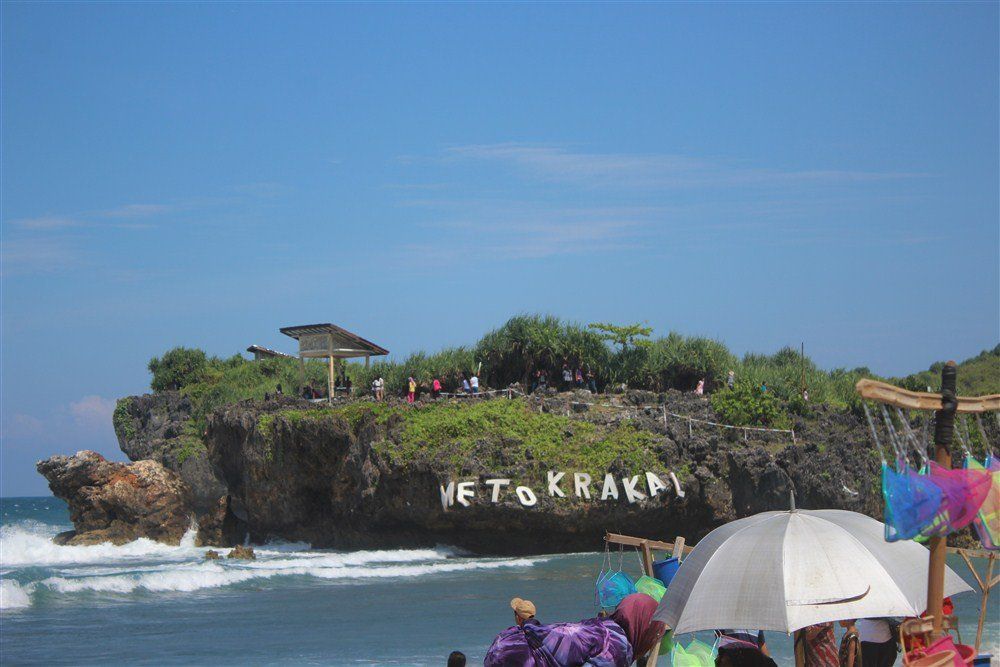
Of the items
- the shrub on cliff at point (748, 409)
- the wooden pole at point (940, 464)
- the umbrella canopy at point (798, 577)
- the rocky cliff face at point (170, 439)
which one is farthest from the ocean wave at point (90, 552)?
the wooden pole at point (940, 464)

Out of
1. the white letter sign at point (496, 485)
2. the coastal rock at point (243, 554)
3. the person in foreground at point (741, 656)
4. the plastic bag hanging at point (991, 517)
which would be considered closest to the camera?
the plastic bag hanging at point (991, 517)

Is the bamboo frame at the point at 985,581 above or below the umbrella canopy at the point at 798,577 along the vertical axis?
below

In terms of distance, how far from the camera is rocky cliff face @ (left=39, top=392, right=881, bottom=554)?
29.9 meters

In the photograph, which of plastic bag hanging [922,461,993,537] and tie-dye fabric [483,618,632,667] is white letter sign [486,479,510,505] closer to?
tie-dye fabric [483,618,632,667]

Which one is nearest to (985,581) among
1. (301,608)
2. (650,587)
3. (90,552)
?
(650,587)

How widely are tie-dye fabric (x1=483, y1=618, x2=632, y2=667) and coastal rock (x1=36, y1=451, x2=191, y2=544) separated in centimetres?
3772

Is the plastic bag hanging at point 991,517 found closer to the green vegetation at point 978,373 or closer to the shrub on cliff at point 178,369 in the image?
the green vegetation at point 978,373

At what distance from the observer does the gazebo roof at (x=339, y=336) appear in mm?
38875

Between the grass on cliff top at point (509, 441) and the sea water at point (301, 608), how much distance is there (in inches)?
105

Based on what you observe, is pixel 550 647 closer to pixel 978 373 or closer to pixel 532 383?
pixel 532 383

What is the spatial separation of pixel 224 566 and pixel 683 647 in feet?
80.8

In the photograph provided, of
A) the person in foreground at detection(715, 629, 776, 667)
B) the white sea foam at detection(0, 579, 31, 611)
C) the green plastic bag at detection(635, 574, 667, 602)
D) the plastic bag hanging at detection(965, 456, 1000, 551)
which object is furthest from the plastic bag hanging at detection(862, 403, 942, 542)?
the white sea foam at detection(0, 579, 31, 611)

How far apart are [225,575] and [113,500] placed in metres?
16.4

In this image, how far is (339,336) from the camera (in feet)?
129
